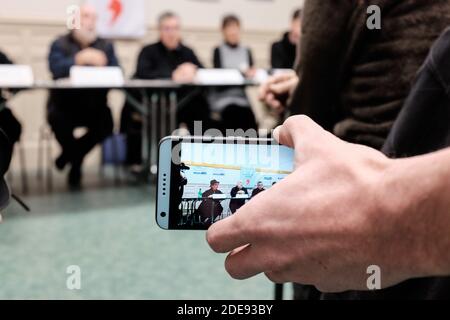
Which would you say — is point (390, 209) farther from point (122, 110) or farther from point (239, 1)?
point (239, 1)

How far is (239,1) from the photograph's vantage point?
418 centimetres

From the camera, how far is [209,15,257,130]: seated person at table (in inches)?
125

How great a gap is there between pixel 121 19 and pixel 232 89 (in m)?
1.05

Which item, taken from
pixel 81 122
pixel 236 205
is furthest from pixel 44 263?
pixel 236 205

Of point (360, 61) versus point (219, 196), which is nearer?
point (219, 196)

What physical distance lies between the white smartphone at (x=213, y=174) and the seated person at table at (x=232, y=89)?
236 cm

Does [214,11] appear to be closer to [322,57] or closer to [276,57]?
[276,57]

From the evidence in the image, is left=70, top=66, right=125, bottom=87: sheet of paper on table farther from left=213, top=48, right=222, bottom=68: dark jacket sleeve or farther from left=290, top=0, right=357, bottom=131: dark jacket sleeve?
left=290, top=0, right=357, bottom=131: dark jacket sleeve

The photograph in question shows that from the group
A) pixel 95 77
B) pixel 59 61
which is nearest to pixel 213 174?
pixel 95 77

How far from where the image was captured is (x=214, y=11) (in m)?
4.09

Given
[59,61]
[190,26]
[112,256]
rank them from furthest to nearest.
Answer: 1. [190,26]
2. [59,61]
3. [112,256]

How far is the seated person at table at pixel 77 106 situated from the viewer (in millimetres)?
2391

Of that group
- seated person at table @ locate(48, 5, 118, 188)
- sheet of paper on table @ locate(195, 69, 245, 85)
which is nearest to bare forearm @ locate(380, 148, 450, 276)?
seated person at table @ locate(48, 5, 118, 188)

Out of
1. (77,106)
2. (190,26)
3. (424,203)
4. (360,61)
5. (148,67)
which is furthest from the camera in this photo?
(190,26)
